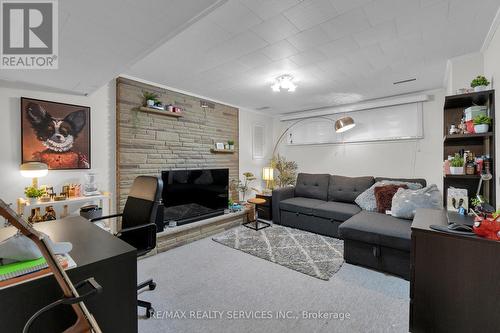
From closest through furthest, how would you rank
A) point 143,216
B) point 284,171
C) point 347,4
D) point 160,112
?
1. point 347,4
2. point 143,216
3. point 160,112
4. point 284,171

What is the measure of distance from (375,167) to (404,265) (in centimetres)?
226

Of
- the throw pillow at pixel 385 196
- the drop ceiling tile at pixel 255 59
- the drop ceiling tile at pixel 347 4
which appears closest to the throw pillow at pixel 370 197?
the throw pillow at pixel 385 196

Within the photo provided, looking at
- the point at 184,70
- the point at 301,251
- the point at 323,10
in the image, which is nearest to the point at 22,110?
the point at 184,70

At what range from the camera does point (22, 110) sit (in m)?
2.33

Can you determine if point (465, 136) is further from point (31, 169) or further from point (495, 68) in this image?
point (31, 169)

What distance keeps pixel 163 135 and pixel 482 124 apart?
3661 mm

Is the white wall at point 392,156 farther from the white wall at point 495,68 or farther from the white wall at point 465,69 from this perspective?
the white wall at point 495,68

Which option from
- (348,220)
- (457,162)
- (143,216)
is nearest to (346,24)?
(457,162)

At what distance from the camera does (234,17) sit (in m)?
1.81

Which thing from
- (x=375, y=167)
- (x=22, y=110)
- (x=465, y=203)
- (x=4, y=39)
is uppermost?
(x=4, y=39)

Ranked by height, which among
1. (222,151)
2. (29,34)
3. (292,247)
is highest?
(29,34)

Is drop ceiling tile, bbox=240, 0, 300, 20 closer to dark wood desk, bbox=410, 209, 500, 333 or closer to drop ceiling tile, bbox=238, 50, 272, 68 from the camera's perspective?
drop ceiling tile, bbox=238, 50, 272, 68

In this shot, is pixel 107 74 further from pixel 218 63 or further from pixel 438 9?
pixel 438 9

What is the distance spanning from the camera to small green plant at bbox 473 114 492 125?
1893 millimetres
